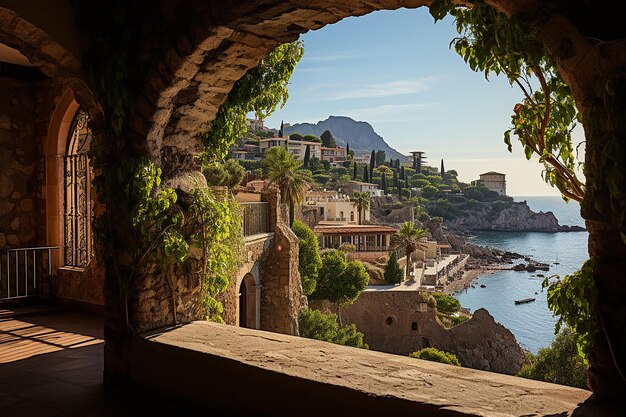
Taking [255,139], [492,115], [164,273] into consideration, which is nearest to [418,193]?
[255,139]

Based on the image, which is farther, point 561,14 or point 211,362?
point 211,362

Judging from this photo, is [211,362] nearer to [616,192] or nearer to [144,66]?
[144,66]

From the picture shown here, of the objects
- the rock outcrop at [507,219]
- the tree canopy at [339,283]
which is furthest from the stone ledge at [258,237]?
the rock outcrop at [507,219]

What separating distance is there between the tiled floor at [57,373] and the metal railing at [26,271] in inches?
35.2

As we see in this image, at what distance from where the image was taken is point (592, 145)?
6.15ft

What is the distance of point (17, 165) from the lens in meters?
6.38

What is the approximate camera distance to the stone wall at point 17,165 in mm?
6258

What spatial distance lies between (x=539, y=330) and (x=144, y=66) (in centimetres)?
4671

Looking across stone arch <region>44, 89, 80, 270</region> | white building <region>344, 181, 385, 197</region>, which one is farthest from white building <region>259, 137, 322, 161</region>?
stone arch <region>44, 89, 80, 270</region>

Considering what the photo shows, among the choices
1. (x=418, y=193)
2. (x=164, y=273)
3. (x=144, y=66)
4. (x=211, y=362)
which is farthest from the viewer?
(x=418, y=193)

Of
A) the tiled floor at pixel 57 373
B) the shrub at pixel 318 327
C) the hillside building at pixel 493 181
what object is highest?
the hillside building at pixel 493 181

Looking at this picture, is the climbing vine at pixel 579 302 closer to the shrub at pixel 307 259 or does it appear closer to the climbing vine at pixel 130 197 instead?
the climbing vine at pixel 130 197

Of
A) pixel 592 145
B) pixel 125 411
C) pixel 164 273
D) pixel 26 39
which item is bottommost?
pixel 125 411

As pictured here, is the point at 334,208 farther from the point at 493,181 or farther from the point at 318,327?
the point at 493,181
